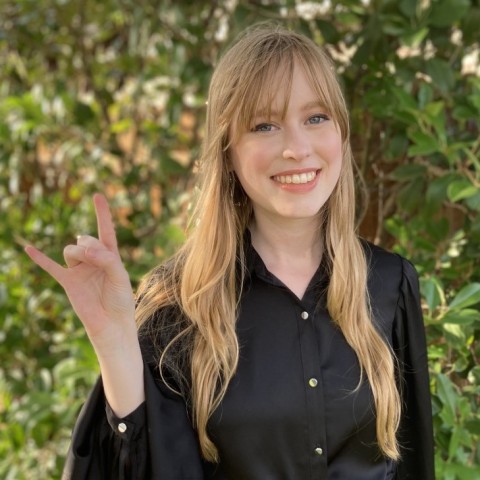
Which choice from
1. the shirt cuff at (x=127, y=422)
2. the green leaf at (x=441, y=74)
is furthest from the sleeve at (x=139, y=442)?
the green leaf at (x=441, y=74)

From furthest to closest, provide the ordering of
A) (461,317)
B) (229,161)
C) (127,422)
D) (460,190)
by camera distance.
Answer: (460,190) → (461,317) → (229,161) → (127,422)

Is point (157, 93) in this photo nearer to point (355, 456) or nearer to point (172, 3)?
point (172, 3)

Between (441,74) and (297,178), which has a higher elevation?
(441,74)

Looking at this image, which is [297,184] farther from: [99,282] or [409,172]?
[409,172]

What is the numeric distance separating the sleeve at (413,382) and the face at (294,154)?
278 mm

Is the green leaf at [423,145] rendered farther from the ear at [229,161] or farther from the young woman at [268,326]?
the ear at [229,161]

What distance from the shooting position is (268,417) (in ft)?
5.49

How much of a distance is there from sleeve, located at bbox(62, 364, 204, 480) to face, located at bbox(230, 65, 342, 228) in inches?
15.3

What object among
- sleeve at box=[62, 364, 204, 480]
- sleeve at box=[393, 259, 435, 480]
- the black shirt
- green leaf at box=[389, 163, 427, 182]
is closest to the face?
the black shirt

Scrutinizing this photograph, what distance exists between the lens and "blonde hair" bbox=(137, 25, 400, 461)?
67.3 inches

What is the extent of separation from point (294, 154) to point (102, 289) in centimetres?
43

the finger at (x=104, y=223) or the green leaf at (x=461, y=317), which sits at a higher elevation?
the finger at (x=104, y=223)

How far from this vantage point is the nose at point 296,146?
1.71 metres

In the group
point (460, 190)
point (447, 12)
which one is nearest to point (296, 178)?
point (460, 190)
